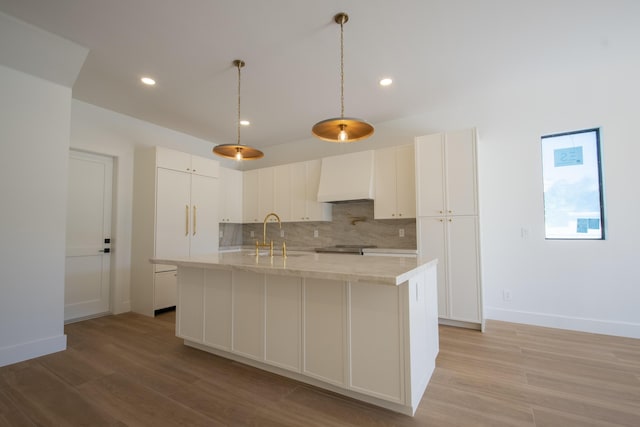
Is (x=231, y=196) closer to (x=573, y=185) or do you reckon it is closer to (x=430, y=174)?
(x=430, y=174)

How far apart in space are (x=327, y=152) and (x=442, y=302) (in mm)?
3110

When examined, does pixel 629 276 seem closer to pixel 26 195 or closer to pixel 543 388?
pixel 543 388

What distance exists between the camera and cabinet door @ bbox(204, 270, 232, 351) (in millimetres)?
2553

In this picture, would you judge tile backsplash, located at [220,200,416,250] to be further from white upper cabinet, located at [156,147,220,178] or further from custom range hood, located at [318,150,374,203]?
white upper cabinet, located at [156,147,220,178]

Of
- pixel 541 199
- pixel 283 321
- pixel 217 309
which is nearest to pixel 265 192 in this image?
pixel 217 309

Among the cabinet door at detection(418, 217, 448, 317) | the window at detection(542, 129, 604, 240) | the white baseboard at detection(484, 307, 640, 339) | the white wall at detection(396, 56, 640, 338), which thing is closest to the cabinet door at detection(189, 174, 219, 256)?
the cabinet door at detection(418, 217, 448, 317)

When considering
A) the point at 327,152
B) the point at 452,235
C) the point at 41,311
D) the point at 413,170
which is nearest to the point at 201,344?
the point at 41,311

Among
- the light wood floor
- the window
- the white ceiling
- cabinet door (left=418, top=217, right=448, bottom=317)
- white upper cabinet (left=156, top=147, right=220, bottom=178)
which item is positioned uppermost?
the white ceiling

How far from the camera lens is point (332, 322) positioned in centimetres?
201

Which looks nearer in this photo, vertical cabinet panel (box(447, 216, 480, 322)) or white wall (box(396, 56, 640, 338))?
white wall (box(396, 56, 640, 338))

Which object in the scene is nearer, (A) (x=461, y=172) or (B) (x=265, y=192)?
(A) (x=461, y=172)

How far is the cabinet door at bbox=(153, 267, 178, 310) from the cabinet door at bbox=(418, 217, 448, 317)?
361 cm

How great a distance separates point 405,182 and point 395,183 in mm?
149

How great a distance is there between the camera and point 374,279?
60.2 inches
